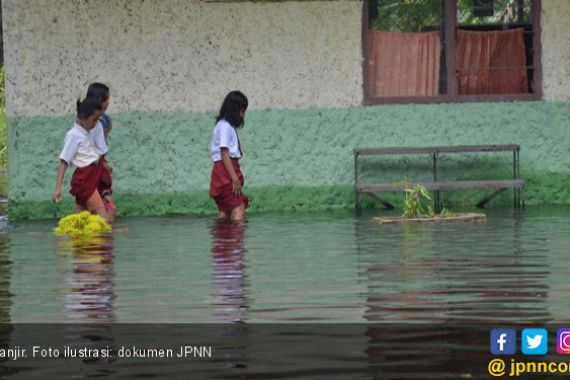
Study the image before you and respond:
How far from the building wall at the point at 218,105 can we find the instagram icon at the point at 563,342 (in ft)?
38.1

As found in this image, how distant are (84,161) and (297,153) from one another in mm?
3897

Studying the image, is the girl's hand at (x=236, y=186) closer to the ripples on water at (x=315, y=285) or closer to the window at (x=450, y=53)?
the ripples on water at (x=315, y=285)

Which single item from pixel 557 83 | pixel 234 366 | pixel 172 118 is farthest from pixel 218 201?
pixel 234 366

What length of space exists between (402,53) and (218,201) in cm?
384

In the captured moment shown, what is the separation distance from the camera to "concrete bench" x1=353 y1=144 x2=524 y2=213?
1955 cm

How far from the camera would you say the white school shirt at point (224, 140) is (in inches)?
692

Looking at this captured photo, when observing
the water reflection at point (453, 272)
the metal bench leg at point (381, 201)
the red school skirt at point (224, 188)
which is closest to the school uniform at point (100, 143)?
the red school skirt at point (224, 188)

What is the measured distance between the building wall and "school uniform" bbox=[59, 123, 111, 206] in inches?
115

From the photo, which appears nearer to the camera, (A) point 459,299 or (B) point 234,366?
(B) point 234,366

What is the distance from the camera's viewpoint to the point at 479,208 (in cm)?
2012

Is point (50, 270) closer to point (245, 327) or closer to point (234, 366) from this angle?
point (245, 327)

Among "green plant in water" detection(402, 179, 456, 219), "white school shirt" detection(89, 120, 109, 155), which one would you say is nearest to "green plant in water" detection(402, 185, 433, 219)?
"green plant in water" detection(402, 179, 456, 219)

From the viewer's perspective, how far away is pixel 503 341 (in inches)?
330

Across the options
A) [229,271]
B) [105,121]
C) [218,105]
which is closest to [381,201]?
[218,105]
